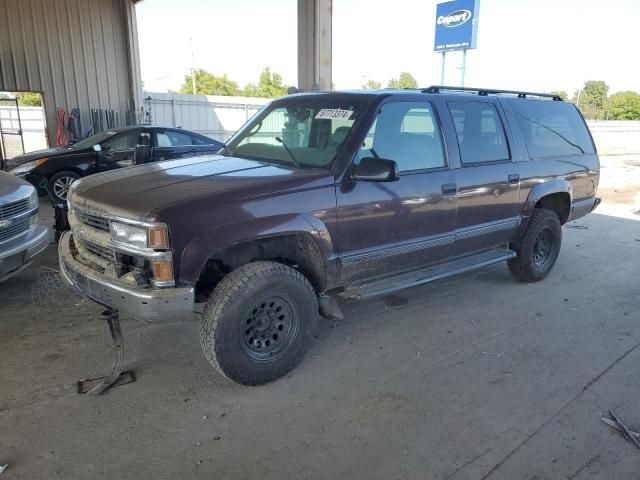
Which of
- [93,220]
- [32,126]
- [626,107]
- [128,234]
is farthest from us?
[626,107]

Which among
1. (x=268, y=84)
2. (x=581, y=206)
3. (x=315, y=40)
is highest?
(x=268, y=84)

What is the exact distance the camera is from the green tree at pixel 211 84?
214ft

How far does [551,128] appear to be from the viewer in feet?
17.2

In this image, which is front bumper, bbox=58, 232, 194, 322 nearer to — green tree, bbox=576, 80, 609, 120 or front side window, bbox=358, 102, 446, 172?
→ front side window, bbox=358, 102, 446, 172

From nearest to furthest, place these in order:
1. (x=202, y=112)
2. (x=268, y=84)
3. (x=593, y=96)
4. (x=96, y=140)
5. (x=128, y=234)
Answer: (x=128, y=234) < (x=96, y=140) < (x=202, y=112) < (x=268, y=84) < (x=593, y=96)

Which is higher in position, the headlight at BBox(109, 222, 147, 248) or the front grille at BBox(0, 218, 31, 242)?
the headlight at BBox(109, 222, 147, 248)

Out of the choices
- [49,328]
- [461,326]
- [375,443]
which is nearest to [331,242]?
[375,443]

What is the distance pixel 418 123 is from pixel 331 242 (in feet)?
4.37

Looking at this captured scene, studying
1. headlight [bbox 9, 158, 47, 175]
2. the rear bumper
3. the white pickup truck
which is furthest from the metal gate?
the rear bumper

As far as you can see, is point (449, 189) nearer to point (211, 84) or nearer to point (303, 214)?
point (303, 214)

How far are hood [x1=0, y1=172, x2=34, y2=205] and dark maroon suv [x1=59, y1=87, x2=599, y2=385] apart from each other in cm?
102

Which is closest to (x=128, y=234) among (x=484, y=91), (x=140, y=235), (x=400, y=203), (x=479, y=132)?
(x=140, y=235)

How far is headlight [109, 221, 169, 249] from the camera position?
2789 millimetres

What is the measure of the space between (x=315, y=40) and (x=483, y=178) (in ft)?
17.6
